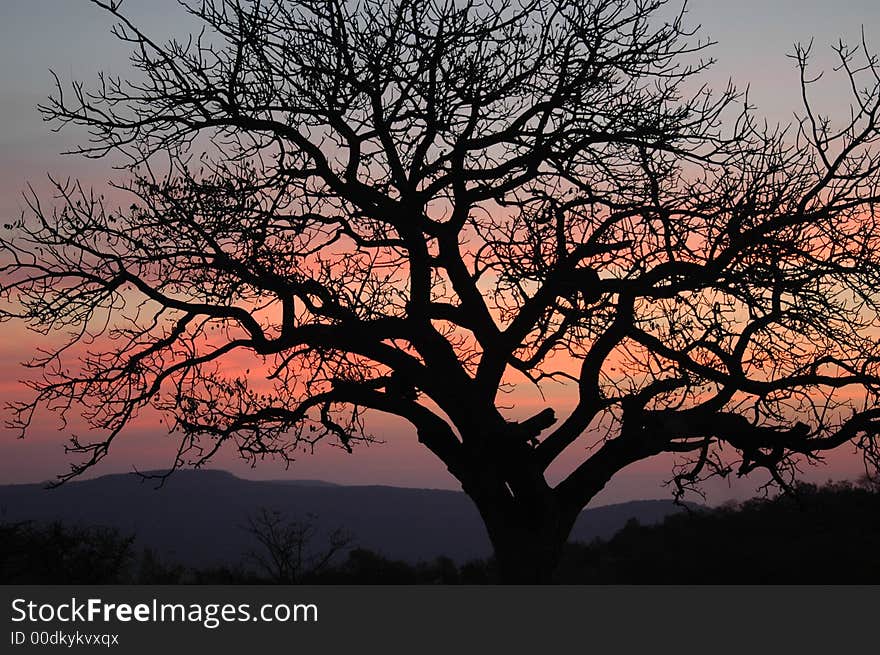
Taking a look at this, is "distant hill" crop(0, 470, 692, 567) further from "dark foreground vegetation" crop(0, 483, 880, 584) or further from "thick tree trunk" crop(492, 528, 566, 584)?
"thick tree trunk" crop(492, 528, 566, 584)

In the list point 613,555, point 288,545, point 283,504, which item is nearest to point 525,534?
point 613,555

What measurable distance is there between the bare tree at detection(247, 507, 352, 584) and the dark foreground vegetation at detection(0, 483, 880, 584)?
3 centimetres

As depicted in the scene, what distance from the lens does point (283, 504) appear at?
1446 inches

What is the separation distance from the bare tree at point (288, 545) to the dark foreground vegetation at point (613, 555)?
28mm

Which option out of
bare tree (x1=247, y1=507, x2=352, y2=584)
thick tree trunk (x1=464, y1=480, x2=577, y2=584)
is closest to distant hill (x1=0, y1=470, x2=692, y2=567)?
bare tree (x1=247, y1=507, x2=352, y2=584)

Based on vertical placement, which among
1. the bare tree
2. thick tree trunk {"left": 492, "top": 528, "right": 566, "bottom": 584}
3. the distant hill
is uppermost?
the distant hill

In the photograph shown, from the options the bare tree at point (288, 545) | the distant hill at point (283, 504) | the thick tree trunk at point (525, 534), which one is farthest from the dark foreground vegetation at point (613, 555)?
the distant hill at point (283, 504)

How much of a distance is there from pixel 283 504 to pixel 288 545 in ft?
41.4

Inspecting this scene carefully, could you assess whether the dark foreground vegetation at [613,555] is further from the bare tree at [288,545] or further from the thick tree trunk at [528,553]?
the thick tree trunk at [528,553]

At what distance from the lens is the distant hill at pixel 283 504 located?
40.3 meters

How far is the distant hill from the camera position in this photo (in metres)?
40.3

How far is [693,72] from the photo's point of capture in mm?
12078
